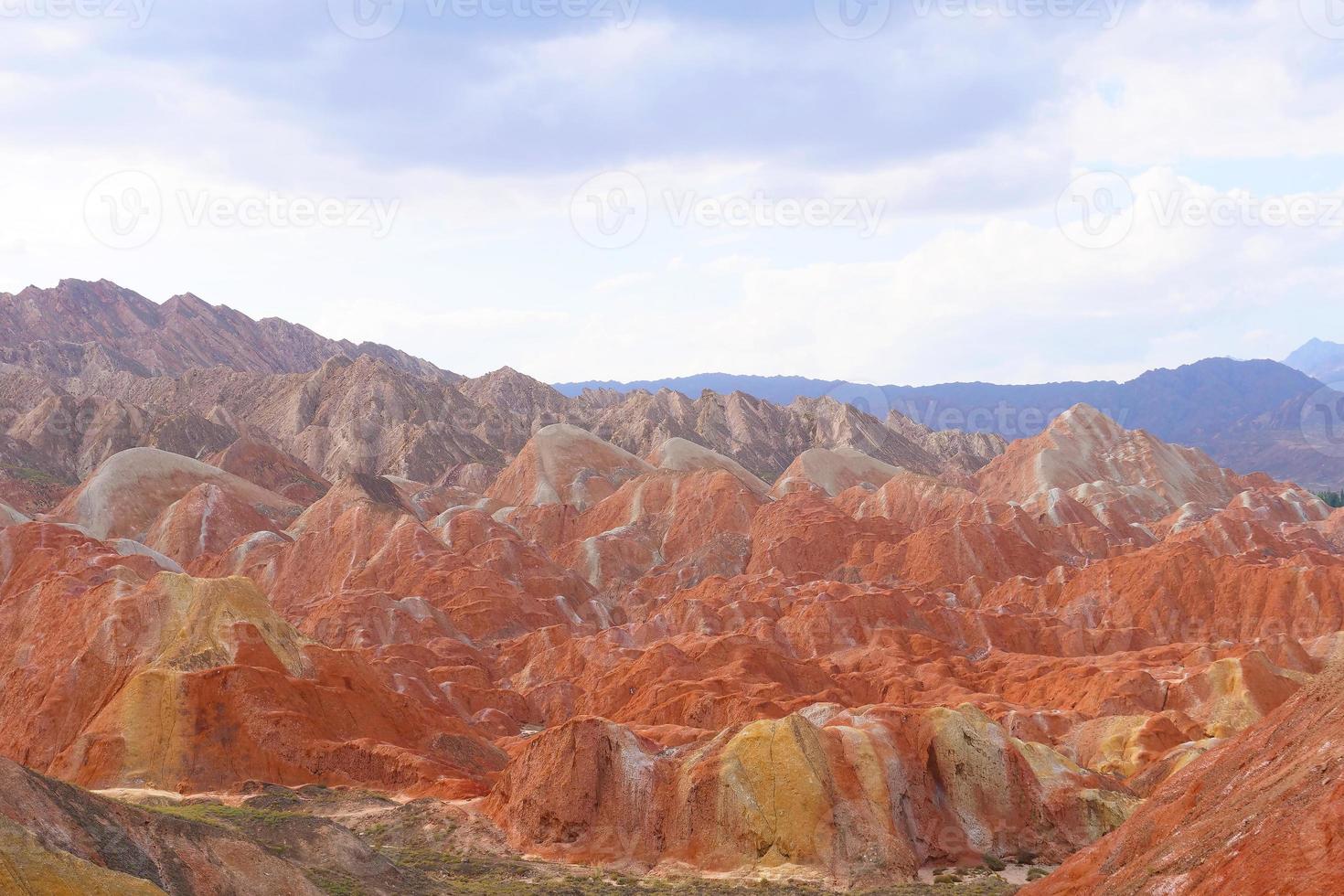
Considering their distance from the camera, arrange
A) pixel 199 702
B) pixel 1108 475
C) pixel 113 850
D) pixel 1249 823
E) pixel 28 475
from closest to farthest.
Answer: pixel 1249 823, pixel 113 850, pixel 199 702, pixel 28 475, pixel 1108 475

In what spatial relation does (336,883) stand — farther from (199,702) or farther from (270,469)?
(270,469)

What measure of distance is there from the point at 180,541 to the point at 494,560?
36355 mm

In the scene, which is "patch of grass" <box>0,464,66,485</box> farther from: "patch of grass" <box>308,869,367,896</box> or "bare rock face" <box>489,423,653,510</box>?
"patch of grass" <box>308,869,367,896</box>

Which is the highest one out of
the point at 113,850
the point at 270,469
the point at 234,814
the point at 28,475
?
the point at 270,469

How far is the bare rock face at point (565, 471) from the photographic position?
561 ft

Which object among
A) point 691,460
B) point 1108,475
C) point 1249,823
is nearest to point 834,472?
point 691,460

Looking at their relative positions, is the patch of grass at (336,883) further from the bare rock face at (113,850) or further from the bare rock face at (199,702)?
the bare rock face at (199,702)

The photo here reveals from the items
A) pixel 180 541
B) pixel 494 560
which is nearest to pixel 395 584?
pixel 494 560

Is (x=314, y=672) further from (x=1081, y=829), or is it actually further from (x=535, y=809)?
(x=1081, y=829)

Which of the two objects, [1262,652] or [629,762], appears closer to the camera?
[629,762]

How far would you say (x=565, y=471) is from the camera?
176 metres

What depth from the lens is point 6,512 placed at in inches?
4906

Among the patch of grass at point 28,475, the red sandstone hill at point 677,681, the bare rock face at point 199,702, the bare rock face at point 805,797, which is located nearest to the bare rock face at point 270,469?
the red sandstone hill at point 677,681

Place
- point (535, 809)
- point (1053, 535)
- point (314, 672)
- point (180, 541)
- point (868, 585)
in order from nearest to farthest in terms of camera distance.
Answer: point (535, 809) < point (314, 672) < point (868, 585) < point (180, 541) < point (1053, 535)
